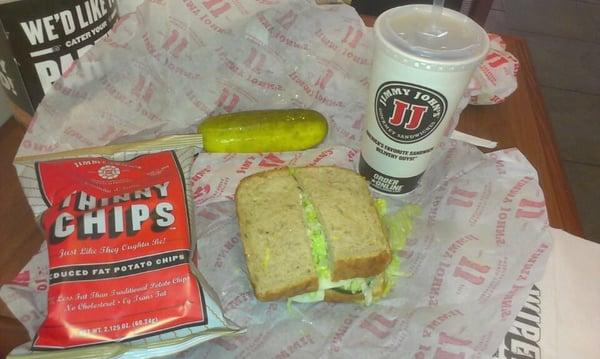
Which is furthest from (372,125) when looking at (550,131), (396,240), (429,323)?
(550,131)

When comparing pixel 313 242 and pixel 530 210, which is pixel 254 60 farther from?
pixel 530 210

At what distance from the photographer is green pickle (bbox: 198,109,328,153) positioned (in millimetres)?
950

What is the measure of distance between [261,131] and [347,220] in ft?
0.83

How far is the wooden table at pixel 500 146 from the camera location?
76 centimetres

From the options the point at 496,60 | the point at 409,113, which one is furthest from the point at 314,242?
the point at 496,60

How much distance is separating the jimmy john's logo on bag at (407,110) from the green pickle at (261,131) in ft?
0.56

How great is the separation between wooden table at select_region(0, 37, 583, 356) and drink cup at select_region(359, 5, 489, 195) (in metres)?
0.26

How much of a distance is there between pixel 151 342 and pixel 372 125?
0.48 m

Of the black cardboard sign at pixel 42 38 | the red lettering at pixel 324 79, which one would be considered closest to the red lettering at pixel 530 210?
the red lettering at pixel 324 79

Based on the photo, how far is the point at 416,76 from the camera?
0.74 meters

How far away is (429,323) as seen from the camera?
750 mm

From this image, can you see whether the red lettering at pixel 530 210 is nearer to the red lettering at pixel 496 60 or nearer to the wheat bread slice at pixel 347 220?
the wheat bread slice at pixel 347 220

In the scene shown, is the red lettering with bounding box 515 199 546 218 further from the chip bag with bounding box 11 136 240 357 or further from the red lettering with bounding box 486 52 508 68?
the chip bag with bounding box 11 136 240 357

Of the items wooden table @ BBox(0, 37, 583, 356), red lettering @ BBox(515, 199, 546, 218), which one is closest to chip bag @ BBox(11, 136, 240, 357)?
wooden table @ BBox(0, 37, 583, 356)
